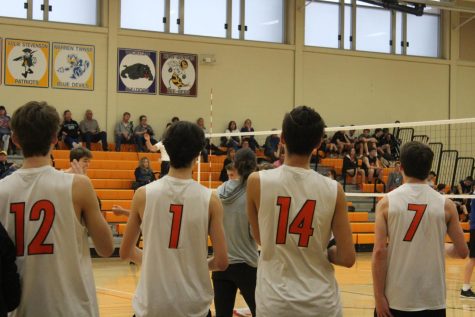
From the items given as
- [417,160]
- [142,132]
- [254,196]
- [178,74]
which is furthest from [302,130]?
[178,74]

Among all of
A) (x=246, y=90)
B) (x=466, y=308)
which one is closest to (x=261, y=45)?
(x=246, y=90)

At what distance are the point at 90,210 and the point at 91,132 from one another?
16.4m

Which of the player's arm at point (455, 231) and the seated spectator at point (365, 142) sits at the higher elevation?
the seated spectator at point (365, 142)

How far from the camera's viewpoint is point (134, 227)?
3.52 meters

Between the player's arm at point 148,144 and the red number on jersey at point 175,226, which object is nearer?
the red number on jersey at point 175,226

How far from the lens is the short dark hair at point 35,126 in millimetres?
3117

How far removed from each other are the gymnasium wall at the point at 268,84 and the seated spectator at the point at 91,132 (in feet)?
1.87

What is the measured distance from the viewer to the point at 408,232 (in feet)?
13.5

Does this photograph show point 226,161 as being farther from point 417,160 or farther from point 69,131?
point 417,160

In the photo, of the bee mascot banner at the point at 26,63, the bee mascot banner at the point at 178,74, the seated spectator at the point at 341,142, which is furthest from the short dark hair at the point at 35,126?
the bee mascot banner at the point at 178,74

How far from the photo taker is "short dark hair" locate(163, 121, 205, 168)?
347 cm

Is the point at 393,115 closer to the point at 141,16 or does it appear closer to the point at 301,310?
the point at 141,16

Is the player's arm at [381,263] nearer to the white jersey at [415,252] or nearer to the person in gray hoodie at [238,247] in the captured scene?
the white jersey at [415,252]

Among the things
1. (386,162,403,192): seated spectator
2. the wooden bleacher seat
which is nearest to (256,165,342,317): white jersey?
(386,162,403,192): seated spectator
